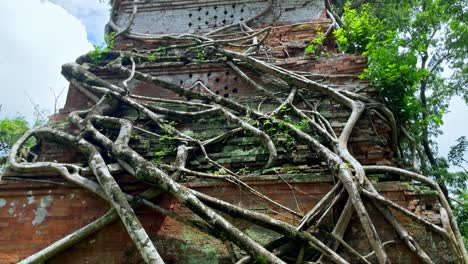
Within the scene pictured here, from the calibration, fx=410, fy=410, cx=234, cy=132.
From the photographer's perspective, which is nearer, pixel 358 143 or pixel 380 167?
pixel 380 167

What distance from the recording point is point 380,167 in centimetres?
364

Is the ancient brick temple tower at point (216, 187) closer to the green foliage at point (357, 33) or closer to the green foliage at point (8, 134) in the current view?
the green foliage at point (357, 33)

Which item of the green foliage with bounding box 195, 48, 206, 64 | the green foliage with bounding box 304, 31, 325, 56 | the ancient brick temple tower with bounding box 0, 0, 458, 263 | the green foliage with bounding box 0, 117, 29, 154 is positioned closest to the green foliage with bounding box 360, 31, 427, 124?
the ancient brick temple tower with bounding box 0, 0, 458, 263

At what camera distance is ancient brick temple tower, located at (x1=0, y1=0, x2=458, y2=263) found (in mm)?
3439

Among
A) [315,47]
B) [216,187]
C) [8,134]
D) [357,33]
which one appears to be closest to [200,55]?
[315,47]

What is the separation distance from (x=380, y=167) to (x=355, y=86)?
1.45 metres

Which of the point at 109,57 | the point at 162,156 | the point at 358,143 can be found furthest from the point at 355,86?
the point at 109,57

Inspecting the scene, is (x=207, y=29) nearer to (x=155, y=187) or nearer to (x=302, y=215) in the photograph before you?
(x=155, y=187)

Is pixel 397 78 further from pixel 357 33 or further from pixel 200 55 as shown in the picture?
pixel 200 55

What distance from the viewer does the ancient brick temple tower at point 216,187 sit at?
11.3 feet

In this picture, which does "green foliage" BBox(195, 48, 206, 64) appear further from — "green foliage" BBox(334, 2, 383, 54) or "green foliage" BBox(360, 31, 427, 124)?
"green foliage" BBox(360, 31, 427, 124)

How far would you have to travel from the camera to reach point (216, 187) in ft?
12.4

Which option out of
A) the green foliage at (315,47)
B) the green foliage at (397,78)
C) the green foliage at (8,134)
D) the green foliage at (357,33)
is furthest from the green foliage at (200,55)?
the green foliage at (8,134)

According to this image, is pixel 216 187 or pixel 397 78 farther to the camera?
pixel 397 78
